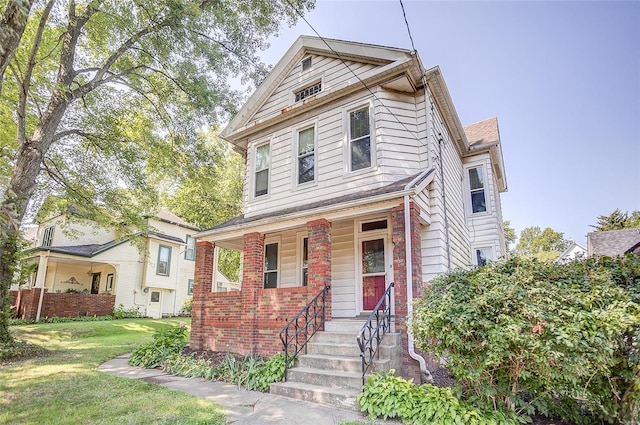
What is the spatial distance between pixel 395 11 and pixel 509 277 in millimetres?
5177

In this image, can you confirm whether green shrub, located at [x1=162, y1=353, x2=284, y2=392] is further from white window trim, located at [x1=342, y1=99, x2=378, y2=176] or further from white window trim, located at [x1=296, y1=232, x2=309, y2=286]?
white window trim, located at [x1=342, y1=99, x2=378, y2=176]

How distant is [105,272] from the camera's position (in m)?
20.9

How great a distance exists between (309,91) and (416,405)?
833cm

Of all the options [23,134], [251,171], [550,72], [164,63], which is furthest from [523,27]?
[23,134]

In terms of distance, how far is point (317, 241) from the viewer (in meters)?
7.22

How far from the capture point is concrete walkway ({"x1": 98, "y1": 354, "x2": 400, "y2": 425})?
438 centimetres

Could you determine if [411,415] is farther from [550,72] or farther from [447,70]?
[550,72]

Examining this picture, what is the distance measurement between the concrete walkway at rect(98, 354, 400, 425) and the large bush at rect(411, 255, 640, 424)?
134 cm

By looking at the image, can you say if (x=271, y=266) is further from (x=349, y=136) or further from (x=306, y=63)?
(x=306, y=63)

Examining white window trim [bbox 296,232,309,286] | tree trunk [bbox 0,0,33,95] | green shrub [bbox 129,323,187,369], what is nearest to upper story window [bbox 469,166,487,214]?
white window trim [bbox 296,232,309,286]

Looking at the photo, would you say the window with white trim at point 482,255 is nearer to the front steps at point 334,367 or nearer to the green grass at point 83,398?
the front steps at point 334,367

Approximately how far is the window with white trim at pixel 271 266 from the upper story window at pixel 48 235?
17340 millimetres

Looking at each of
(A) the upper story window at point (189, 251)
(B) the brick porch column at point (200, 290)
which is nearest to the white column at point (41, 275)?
(A) the upper story window at point (189, 251)

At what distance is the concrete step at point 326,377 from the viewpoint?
518 cm
